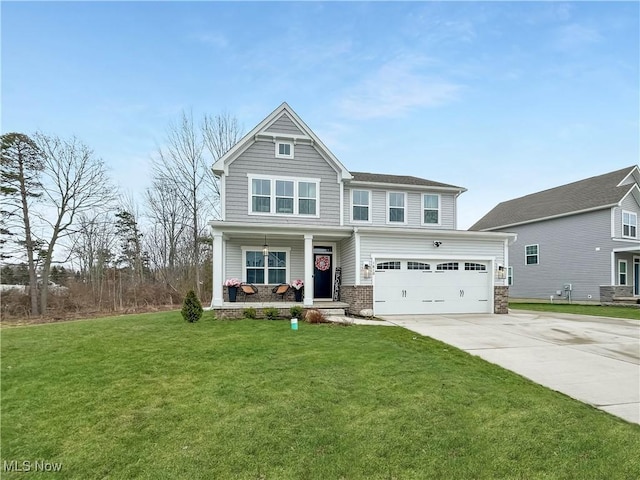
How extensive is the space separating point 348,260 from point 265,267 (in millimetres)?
3347

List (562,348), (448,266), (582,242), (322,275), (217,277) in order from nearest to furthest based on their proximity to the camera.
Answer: (562,348) → (217,277) → (448,266) → (322,275) → (582,242)

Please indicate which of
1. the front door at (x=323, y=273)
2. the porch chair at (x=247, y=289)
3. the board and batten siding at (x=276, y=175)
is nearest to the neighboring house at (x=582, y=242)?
the front door at (x=323, y=273)

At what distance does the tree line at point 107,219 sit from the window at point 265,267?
7.83m

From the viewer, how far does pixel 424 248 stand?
13.0 meters

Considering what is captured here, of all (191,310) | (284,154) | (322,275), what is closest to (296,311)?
(191,310)

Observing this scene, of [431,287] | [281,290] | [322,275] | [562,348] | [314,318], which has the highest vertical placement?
[322,275]

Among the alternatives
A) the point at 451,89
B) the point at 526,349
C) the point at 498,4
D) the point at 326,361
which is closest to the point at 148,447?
the point at 326,361

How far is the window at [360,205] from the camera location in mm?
14852

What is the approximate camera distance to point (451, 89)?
Answer: 576 inches

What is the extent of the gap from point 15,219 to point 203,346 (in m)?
17.8

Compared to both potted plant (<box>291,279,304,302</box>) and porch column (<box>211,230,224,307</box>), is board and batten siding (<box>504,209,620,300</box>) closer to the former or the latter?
potted plant (<box>291,279,304,302</box>)

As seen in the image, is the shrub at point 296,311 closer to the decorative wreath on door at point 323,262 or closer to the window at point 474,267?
the decorative wreath on door at point 323,262

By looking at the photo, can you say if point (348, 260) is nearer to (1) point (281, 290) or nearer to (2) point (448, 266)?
(1) point (281, 290)

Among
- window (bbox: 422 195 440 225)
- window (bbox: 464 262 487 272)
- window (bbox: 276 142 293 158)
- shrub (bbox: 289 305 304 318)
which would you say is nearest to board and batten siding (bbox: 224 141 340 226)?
window (bbox: 276 142 293 158)
